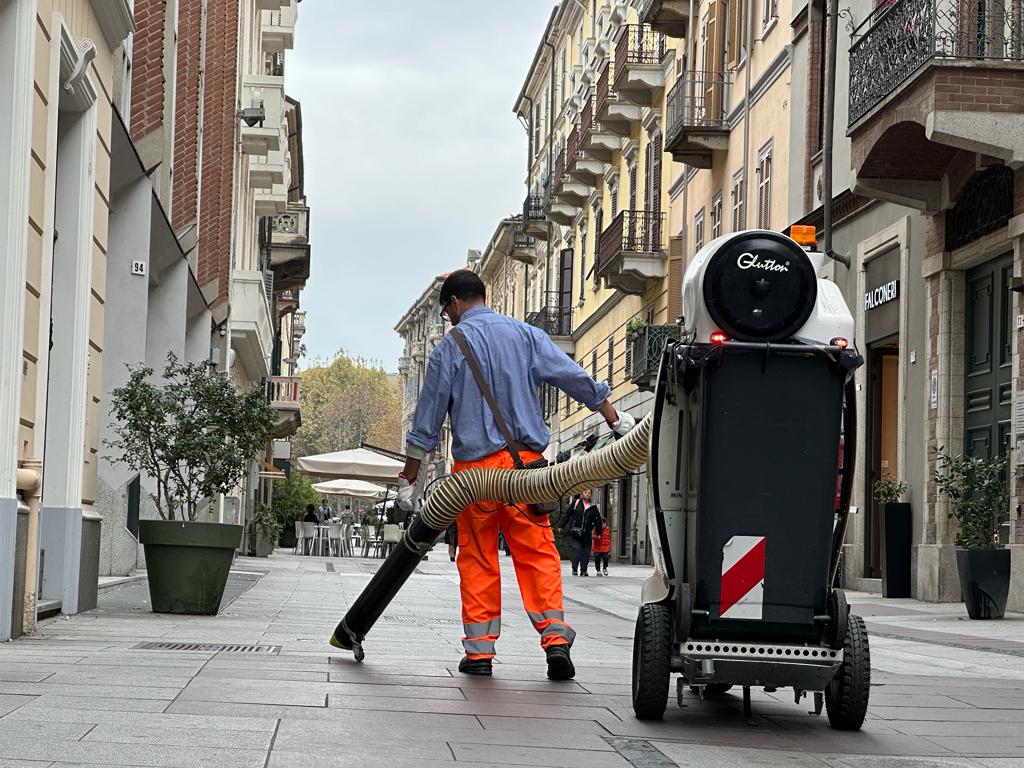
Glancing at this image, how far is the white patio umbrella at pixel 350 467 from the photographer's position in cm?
3681

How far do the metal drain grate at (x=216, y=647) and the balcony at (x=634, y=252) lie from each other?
29029mm

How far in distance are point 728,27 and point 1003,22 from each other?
15.6 meters

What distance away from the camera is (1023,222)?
1681 cm

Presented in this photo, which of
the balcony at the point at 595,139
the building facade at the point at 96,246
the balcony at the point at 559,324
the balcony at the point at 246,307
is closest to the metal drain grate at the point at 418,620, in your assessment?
the building facade at the point at 96,246

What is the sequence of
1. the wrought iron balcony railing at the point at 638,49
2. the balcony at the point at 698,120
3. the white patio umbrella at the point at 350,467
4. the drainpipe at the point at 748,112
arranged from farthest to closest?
the wrought iron balcony railing at the point at 638,49 → the white patio umbrella at the point at 350,467 → the balcony at the point at 698,120 → the drainpipe at the point at 748,112

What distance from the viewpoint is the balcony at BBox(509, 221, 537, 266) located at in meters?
61.4

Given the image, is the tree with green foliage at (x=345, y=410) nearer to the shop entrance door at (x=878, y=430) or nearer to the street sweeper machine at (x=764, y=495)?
the shop entrance door at (x=878, y=430)

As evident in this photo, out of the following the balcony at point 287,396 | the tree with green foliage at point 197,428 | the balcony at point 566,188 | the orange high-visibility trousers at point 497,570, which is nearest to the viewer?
the orange high-visibility trousers at point 497,570

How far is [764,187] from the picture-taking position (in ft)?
94.2

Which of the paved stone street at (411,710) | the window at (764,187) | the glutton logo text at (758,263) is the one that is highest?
the window at (764,187)

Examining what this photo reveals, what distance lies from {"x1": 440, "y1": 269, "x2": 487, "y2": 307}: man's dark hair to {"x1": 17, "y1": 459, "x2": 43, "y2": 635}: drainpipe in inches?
106

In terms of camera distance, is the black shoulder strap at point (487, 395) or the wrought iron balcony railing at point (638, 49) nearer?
the black shoulder strap at point (487, 395)

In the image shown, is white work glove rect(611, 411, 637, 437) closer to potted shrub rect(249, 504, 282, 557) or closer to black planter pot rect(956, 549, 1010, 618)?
black planter pot rect(956, 549, 1010, 618)

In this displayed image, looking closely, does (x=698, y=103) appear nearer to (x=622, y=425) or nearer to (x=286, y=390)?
(x=286, y=390)
